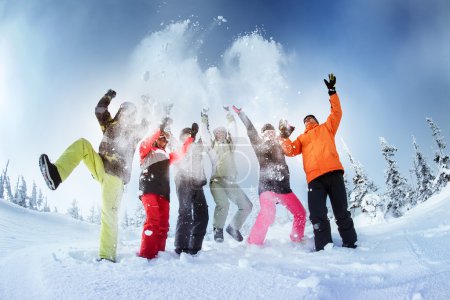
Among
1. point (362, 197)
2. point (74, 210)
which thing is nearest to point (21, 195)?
point (74, 210)

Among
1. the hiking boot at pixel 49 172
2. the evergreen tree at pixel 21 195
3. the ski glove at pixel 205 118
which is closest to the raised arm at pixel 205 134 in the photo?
the ski glove at pixel 205 118

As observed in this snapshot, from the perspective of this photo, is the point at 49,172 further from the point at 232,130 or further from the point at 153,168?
the point at 232,130

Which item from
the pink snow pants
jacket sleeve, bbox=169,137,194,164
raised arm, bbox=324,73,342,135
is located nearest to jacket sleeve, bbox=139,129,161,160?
jacket sleeve, bbox=169,137,194,164

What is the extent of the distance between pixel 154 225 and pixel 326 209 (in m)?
2.78

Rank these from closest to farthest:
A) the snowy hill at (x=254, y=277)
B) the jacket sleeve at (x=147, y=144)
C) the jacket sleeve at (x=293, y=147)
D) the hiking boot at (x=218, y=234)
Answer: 1. the snowy hill at (x=254, y=277)
2. the jacket sleeve at (x=147, y=144)
3. the jacket sleeve at (x=293, y=147)
4. the hiking boot at (x=218, y=234)

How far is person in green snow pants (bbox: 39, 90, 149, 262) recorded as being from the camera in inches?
150

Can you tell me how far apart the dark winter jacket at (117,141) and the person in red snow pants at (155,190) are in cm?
26

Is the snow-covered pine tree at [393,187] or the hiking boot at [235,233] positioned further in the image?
the snow-covered pine tree at [393,187]

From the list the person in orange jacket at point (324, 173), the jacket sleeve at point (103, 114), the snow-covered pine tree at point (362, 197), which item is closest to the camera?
the person in orange jacket at point (324, 173)

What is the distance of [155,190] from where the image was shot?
4859 mm

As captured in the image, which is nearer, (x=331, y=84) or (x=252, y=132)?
(x=331, y=84)

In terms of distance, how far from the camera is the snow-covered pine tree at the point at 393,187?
34131 mm

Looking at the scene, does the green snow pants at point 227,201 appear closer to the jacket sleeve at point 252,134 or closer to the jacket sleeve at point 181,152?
the jacket sleeve at point 252,134

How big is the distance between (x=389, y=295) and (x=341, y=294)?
1.11 feet
